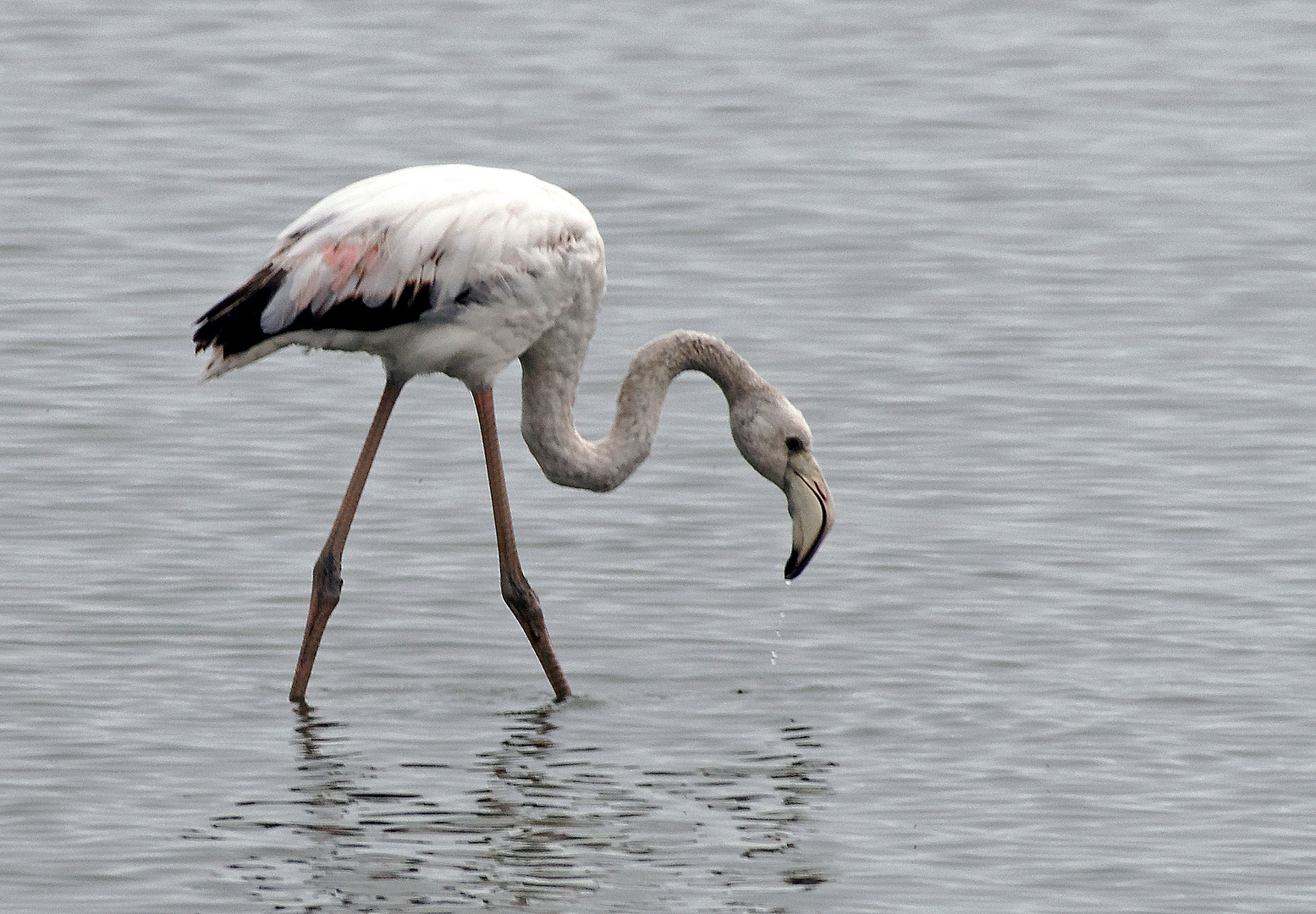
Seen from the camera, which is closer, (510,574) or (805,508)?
(805,508)

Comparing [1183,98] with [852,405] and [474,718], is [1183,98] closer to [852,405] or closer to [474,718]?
[852,405]

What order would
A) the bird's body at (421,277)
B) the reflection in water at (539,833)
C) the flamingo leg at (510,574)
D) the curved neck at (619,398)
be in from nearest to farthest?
the reflection in water at (539,833), the bird's body at (421,277), the flamingo leg at (510,574), the curved neck at (619,398)

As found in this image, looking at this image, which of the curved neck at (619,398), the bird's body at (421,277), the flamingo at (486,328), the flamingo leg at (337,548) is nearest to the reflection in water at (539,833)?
the flamingo leg at (337,548)

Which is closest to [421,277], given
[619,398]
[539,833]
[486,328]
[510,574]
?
[486,328]

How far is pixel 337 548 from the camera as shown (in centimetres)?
984

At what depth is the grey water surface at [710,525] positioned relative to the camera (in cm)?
813

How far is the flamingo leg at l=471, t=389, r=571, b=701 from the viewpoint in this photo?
9.77 meters

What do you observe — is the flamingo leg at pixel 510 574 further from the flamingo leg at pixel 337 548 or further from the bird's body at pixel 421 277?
the flamingo leg at pixel 337 548

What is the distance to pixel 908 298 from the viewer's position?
52.0 feet

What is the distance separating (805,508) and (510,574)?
1145 millimetres

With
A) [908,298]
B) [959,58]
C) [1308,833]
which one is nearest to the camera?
[1308,833]

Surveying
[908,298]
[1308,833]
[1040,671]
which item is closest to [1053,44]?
[908,298]

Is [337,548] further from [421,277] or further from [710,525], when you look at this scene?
[710,525]

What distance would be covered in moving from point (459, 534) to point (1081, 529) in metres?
2.74
